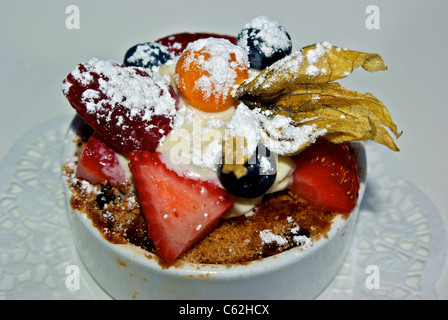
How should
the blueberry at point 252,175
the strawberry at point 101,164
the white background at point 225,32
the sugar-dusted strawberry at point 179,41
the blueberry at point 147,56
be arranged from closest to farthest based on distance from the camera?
the blueberry at point 252,175 → the strawberry at point 101,164 → the blueberry at point 147,56 → the sugar-dusted strawberry at point 179,41 → the white background at point 225,32

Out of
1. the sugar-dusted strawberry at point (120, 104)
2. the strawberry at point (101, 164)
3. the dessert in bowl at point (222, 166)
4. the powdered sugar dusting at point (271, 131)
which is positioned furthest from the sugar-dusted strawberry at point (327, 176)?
the strawberry at point (101, 164)

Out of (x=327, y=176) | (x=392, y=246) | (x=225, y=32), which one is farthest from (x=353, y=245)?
(x=225, y=32)

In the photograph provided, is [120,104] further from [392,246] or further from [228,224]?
[392,246]

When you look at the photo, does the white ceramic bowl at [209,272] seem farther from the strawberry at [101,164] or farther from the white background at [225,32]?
the white background at [225,32]

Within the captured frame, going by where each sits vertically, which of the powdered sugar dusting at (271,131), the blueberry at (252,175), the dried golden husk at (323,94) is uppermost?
the dried golden husk at (323,94)

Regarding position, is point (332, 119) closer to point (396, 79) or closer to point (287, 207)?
point (287, 207)

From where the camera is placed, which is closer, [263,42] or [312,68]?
[312,68]
